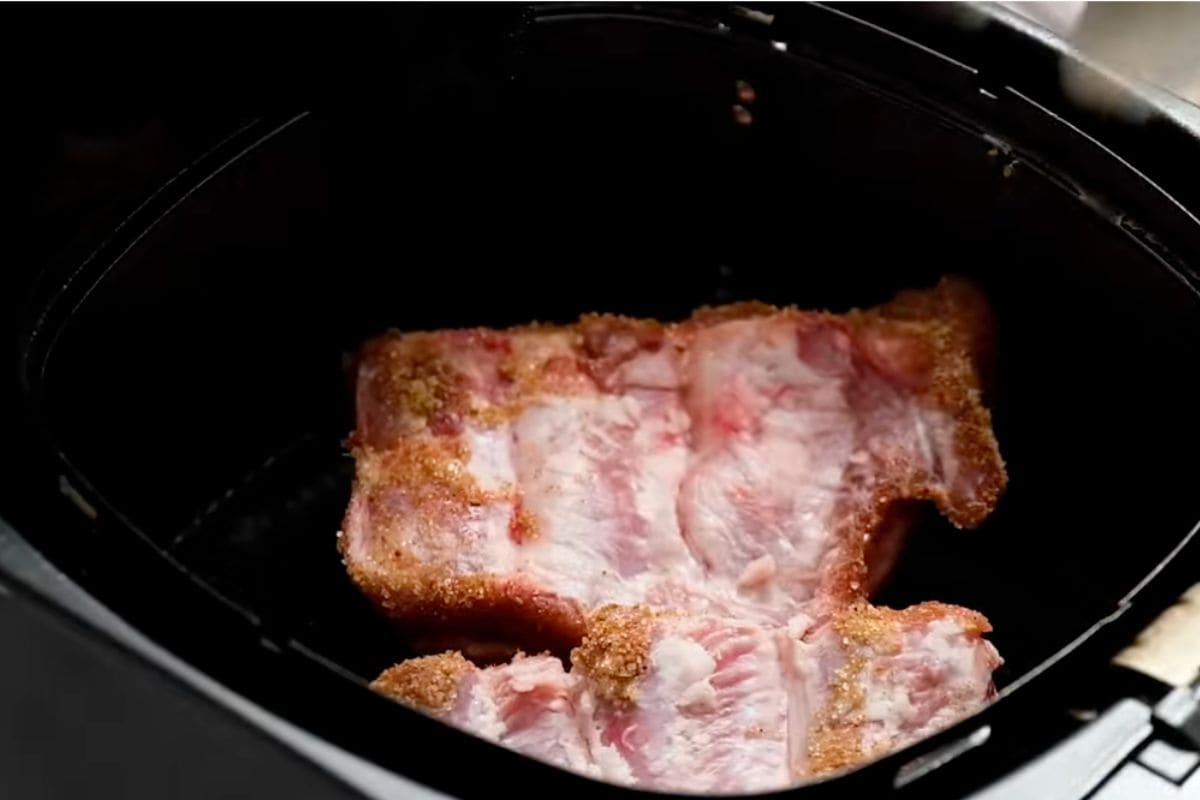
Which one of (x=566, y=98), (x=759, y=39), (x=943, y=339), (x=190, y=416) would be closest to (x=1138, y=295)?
(x=943, y=339)

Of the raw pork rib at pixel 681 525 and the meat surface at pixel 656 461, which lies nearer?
the raw pork rib at pixel 681 525

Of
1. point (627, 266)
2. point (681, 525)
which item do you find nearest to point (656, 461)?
point (681, 525)

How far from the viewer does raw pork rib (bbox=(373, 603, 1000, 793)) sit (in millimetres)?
848

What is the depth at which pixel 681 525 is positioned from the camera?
1.00m

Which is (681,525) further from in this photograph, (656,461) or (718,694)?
(718,694)

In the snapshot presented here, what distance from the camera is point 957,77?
994 millimetres

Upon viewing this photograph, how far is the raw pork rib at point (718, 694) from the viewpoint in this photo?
85cm

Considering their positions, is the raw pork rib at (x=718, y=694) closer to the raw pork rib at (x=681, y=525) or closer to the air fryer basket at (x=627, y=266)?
the raw pork rib at (x=681, y=525)

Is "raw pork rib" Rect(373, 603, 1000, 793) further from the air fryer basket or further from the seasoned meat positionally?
the air fryer basket

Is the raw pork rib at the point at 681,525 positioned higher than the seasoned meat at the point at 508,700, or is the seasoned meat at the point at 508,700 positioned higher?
the raw pork rib at the point at 681,525

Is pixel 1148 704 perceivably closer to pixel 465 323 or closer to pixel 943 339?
pixel 943 339

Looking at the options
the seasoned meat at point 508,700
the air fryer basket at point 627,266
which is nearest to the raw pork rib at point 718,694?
the seasoned meat at point 508,700

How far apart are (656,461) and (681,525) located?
0.17ft

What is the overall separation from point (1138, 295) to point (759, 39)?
29 centimetres
